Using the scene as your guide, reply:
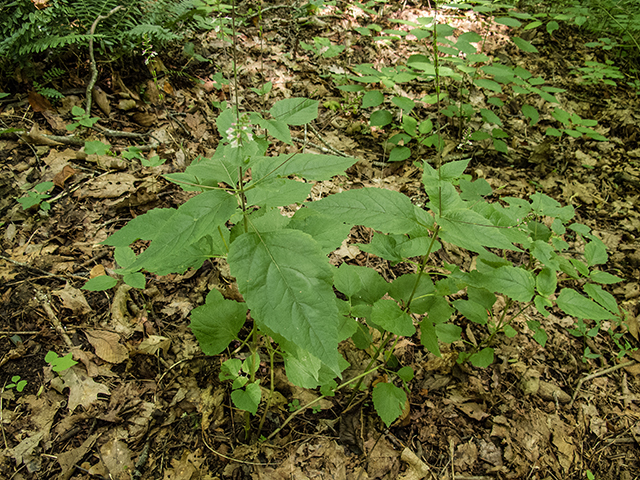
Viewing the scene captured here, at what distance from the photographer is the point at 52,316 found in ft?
7.22

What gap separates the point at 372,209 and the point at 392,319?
63cm

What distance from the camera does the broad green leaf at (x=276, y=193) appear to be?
1.30 m

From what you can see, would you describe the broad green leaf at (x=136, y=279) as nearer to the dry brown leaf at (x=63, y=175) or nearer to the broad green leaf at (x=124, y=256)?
the broad green leaf at (x=124, y=256)

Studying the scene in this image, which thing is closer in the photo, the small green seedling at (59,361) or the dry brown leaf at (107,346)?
the small green seedling at (59,361)

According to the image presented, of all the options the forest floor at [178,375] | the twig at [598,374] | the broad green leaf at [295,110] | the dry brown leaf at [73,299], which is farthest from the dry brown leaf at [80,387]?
the twig at [598,374]

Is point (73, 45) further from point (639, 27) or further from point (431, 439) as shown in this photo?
point (639, 27)

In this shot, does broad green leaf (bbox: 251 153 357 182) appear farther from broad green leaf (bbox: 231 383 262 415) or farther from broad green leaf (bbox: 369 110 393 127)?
broad green leaf (bbox: 369 110 393 127)

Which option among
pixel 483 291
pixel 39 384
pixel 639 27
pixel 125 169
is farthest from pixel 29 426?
pixel 639 27

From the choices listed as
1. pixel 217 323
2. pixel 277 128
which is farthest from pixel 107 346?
pixel 277 128

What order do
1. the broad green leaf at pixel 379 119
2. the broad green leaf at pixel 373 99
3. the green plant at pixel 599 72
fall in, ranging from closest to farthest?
the broad green leaf at pixel 373 99 → the broad green leaf at pixel 379 119 → the green plant at pixel 599 72

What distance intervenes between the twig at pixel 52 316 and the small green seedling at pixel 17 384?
0.27 meters

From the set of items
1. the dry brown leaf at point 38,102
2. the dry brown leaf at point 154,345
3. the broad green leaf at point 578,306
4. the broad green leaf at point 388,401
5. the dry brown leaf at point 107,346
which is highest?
the dry brown leaf at point 38,102

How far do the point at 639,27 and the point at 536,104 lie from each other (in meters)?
Answer: 2.03

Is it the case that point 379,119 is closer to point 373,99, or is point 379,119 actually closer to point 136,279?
point 373,99
